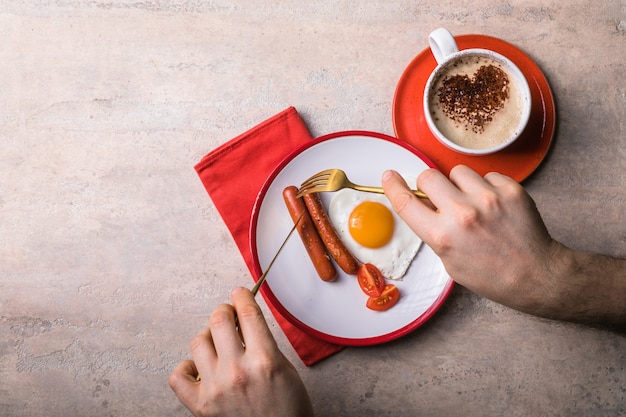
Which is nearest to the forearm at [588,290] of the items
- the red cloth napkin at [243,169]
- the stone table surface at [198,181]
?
the stone table surface at [198,181]

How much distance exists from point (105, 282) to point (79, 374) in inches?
15.2

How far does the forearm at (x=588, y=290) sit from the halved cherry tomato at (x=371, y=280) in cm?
56

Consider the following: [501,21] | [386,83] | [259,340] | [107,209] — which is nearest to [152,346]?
[107,209]

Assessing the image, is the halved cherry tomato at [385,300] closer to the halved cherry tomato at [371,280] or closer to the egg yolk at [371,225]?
the halved cherry tomato at [371,280]

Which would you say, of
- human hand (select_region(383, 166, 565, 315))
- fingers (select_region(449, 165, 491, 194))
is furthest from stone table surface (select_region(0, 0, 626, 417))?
fingers (select_region(449, 165, 491, 194))

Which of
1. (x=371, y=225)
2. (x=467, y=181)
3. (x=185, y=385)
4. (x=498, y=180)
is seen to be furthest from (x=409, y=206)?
(x=185, y=385)

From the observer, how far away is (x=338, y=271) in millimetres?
2059

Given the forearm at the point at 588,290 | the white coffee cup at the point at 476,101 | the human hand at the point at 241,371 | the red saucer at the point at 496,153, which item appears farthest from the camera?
the red saucer at the point at 496,153

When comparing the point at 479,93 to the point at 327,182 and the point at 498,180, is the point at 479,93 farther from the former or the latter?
the point at 327,182

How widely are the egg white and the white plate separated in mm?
39

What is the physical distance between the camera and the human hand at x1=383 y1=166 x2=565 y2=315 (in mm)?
1622

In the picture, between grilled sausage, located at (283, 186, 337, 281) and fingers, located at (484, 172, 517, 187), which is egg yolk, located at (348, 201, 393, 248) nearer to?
grilled sausage, located at (283, 186, 337, 281)

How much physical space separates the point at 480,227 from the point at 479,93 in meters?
0.59

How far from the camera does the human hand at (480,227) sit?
1622 millimetres
